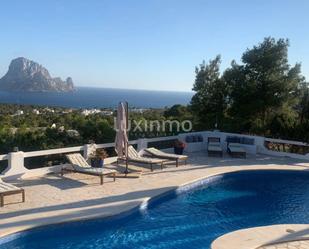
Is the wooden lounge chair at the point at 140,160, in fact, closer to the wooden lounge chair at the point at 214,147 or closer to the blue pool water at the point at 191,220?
the blue pool water at the point at 191,220

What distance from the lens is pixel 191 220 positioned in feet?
29.7

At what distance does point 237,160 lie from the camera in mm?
16219

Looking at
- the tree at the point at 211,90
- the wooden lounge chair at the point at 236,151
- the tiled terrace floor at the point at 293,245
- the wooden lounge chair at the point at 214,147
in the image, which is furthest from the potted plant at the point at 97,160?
the tree at the point at 211,90

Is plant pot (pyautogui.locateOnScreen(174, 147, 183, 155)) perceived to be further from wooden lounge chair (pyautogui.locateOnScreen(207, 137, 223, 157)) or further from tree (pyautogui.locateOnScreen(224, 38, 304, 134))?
tree (pyautogui.locateOnScreen(224, 38, 304, 134))

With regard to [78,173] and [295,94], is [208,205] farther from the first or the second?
[295,94]

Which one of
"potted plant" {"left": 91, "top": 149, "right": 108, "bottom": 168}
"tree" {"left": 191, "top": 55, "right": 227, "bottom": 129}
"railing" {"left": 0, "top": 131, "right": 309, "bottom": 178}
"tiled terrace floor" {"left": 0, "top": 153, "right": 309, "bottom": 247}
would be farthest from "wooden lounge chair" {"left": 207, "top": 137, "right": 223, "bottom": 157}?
"potted plant" {"left": 91, "top": 149, "right": 108, "bottom": 168}

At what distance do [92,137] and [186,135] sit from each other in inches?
171

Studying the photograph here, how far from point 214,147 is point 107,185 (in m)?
7.22

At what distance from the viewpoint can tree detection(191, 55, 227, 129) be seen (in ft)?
70.0

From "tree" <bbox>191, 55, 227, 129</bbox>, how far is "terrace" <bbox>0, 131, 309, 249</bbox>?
402 cm

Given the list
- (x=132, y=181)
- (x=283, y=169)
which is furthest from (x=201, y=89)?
(x=132, y=181)

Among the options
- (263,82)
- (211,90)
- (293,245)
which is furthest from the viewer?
(211,90)

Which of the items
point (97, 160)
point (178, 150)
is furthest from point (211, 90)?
point (97, 160)

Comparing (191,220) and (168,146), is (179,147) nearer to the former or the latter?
(168,146)
